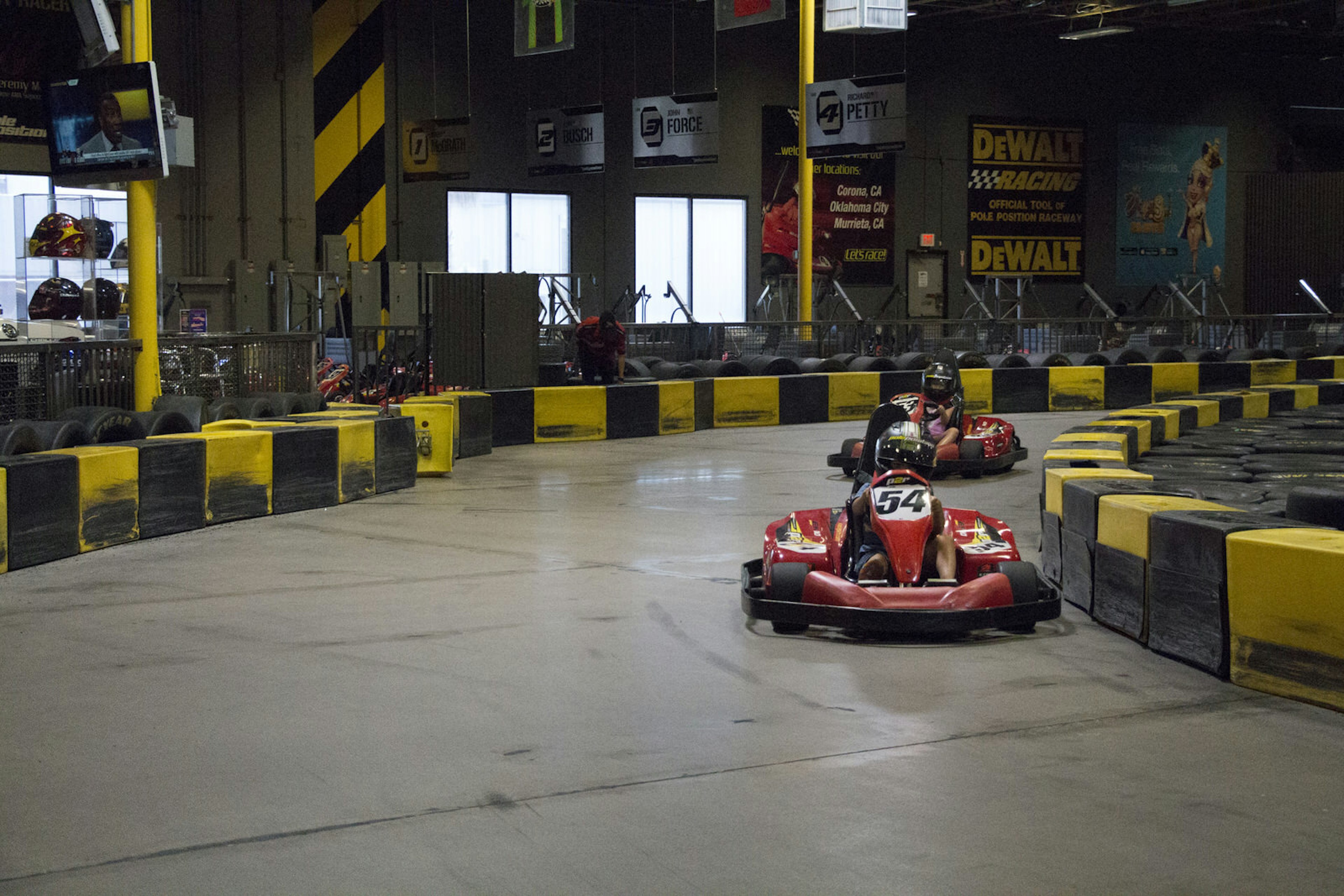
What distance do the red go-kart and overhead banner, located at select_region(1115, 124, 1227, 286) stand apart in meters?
17.7

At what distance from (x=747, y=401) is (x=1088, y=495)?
30.5 feet

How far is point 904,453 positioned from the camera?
5.84 metres

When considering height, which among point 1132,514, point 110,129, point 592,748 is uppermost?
point 110,129

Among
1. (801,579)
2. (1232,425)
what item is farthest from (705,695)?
(1232,425)

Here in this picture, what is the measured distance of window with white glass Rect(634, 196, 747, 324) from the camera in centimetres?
2298

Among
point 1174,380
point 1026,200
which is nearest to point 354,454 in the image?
point 1174,380

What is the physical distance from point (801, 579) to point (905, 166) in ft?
68.1

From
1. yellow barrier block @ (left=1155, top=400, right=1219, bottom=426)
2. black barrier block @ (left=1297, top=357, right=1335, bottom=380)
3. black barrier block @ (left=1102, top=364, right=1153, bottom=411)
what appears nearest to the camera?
yellow barrier block @ (left=1155, top=400, right=1219, bottom=426)

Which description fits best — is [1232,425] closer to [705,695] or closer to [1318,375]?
[1318,375]

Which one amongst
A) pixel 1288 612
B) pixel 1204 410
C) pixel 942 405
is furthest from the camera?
pixel 1204 410

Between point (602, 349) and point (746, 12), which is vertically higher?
point (746, 12)

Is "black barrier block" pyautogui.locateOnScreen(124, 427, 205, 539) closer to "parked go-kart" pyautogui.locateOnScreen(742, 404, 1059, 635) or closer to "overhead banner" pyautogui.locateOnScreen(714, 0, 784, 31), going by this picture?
"parked go-kart" pyautogui.locateOnScreen(742, 404, 1059, 635)

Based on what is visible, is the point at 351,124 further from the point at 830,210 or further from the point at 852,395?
the point at 830,210

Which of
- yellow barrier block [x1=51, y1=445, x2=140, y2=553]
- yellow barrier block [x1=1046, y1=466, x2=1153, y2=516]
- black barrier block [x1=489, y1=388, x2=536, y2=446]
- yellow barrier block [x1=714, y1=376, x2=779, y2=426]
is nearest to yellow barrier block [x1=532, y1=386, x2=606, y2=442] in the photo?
black barrier block [x1=489, y1=388, x2=536, y2=446]
